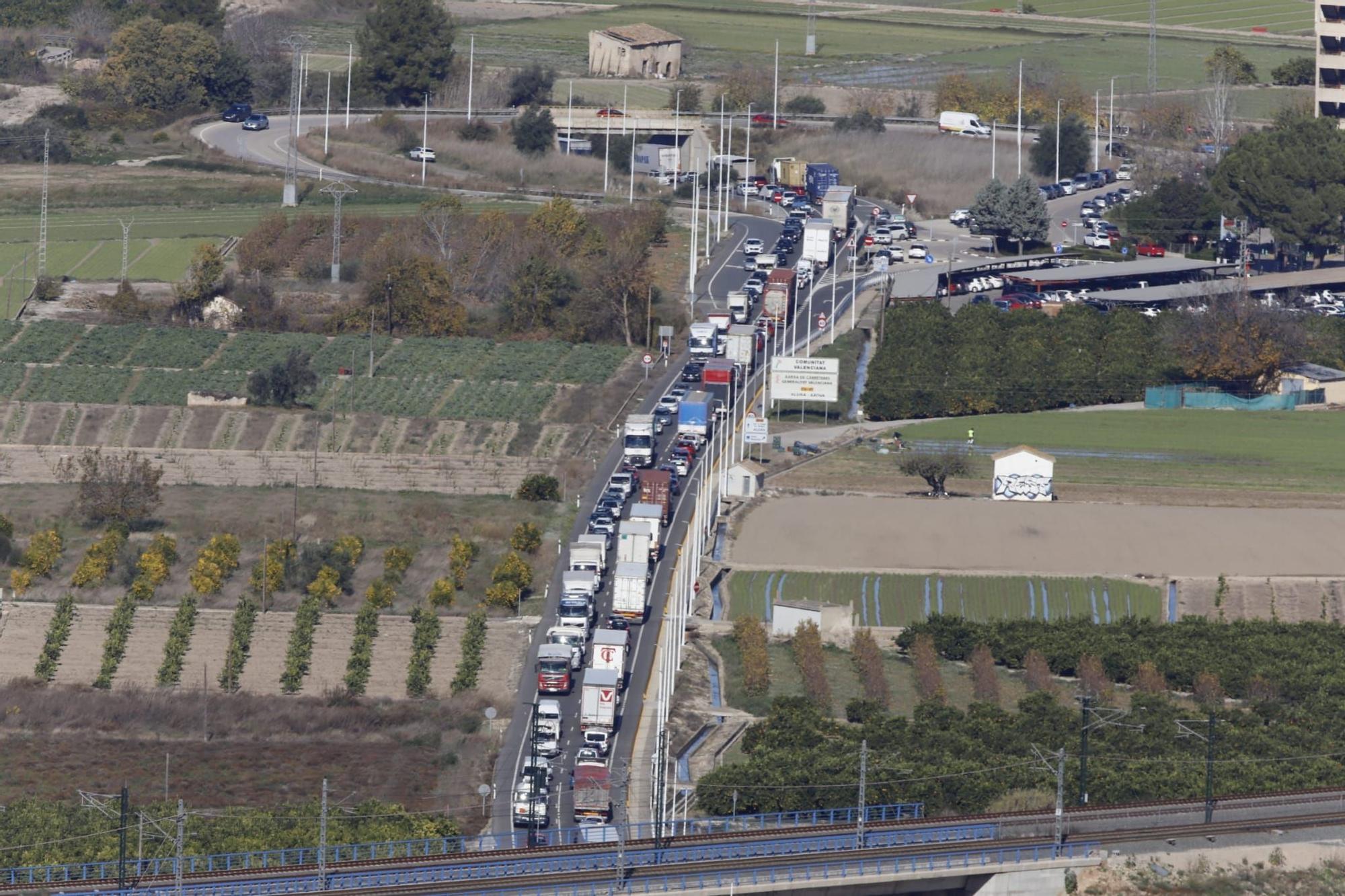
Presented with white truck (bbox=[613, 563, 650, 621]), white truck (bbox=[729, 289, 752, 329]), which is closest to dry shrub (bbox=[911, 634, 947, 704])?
white truck (bbox=[613, 563, 650, 621])

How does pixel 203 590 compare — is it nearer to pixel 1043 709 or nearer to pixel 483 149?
pixel 1043 709

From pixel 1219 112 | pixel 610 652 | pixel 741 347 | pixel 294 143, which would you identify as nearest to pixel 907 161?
pixel 1219 112

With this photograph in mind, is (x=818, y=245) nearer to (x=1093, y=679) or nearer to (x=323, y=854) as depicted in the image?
(x=1093, y=679)

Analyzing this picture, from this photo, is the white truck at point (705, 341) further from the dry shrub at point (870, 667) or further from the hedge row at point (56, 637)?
the hedge row at point (56, 637)

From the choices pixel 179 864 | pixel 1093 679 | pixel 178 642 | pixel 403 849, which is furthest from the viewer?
pixel 178 642

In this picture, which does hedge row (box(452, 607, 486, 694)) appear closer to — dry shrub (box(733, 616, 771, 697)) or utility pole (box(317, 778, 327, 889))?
dry shrub (box(733, 616, 771, 697))

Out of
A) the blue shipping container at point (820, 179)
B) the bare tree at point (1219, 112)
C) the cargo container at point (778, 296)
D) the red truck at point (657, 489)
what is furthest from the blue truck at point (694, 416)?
the bare tree at point (1219, 112)
